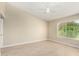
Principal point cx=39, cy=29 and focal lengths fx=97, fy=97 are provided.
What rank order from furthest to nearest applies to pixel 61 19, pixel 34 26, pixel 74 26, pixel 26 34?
pixel 34 26 → pixel 26 34 → pixel 61 19 → pixel 74 26

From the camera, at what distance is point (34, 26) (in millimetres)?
6660

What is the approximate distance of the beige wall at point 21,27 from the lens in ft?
16.5

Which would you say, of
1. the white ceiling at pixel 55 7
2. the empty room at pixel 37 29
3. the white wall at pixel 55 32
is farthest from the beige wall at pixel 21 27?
the white ceiling at pixel 55 7

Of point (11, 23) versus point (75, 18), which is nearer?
point (75, 18)

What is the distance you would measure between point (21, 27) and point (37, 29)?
1.44 metres

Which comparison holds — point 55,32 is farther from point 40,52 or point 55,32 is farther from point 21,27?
point 40,52

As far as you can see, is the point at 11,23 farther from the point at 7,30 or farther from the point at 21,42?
the point at 21,42

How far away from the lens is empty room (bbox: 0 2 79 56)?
406cm

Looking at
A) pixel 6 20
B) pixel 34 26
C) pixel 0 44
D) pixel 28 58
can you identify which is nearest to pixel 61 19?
pixel 34 26

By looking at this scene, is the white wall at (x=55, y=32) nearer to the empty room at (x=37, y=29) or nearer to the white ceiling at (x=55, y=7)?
the empty room at (x=37, y=29)

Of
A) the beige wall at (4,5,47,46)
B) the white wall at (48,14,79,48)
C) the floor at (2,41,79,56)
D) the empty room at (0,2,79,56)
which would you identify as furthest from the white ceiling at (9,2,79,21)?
the floor at (2,41,79,56)

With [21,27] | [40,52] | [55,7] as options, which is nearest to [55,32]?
[21,27]

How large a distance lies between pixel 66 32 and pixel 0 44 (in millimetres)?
3242

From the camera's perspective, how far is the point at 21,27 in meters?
5.75
